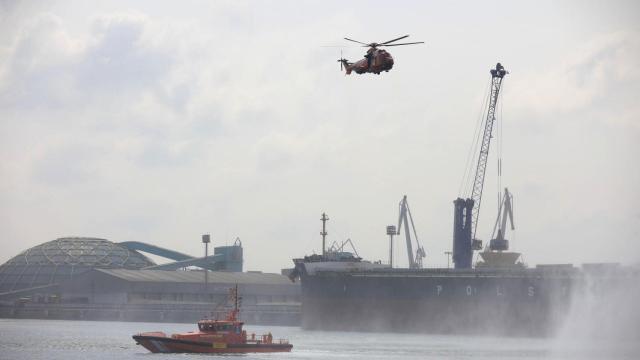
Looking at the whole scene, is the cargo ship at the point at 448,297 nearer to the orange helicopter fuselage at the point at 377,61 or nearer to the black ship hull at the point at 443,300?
the black ship hull at the point at 443,300

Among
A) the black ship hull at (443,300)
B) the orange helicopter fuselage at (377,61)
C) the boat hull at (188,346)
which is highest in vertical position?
the orange helicopter fuselage at (377,61)

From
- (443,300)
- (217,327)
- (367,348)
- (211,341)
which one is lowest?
(367,348)

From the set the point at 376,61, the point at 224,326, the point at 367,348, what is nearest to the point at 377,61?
the point at 376,61

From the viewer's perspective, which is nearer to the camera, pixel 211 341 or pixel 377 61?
pixel 377 61

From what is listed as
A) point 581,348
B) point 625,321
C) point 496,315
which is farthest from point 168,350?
point 496,315

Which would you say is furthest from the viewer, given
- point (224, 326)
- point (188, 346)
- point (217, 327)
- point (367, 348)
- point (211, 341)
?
point (367, 348)

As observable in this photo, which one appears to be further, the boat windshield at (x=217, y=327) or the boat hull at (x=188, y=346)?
the boat windshield at (x=217, y=327)

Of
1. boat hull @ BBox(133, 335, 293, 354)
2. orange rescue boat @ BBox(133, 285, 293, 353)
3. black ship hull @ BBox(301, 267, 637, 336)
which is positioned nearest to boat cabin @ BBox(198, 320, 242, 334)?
orange rescue boat @ BBox(133, 285, 293, 353)

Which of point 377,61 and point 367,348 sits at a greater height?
point 377,61

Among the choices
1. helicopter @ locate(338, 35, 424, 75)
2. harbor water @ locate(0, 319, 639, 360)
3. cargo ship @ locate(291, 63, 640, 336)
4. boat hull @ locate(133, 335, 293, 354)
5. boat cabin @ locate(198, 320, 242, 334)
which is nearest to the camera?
helicopter @ locate(338, 35, 424, 75)

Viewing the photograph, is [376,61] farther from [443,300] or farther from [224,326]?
[443,300]

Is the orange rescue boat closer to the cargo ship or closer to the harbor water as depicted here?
the harbor water

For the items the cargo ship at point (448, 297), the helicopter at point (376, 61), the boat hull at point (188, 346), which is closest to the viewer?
the helicopter at point (376, 61)

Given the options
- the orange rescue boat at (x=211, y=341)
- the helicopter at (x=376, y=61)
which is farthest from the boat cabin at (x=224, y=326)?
the helicopter at (x=376, y=61)
